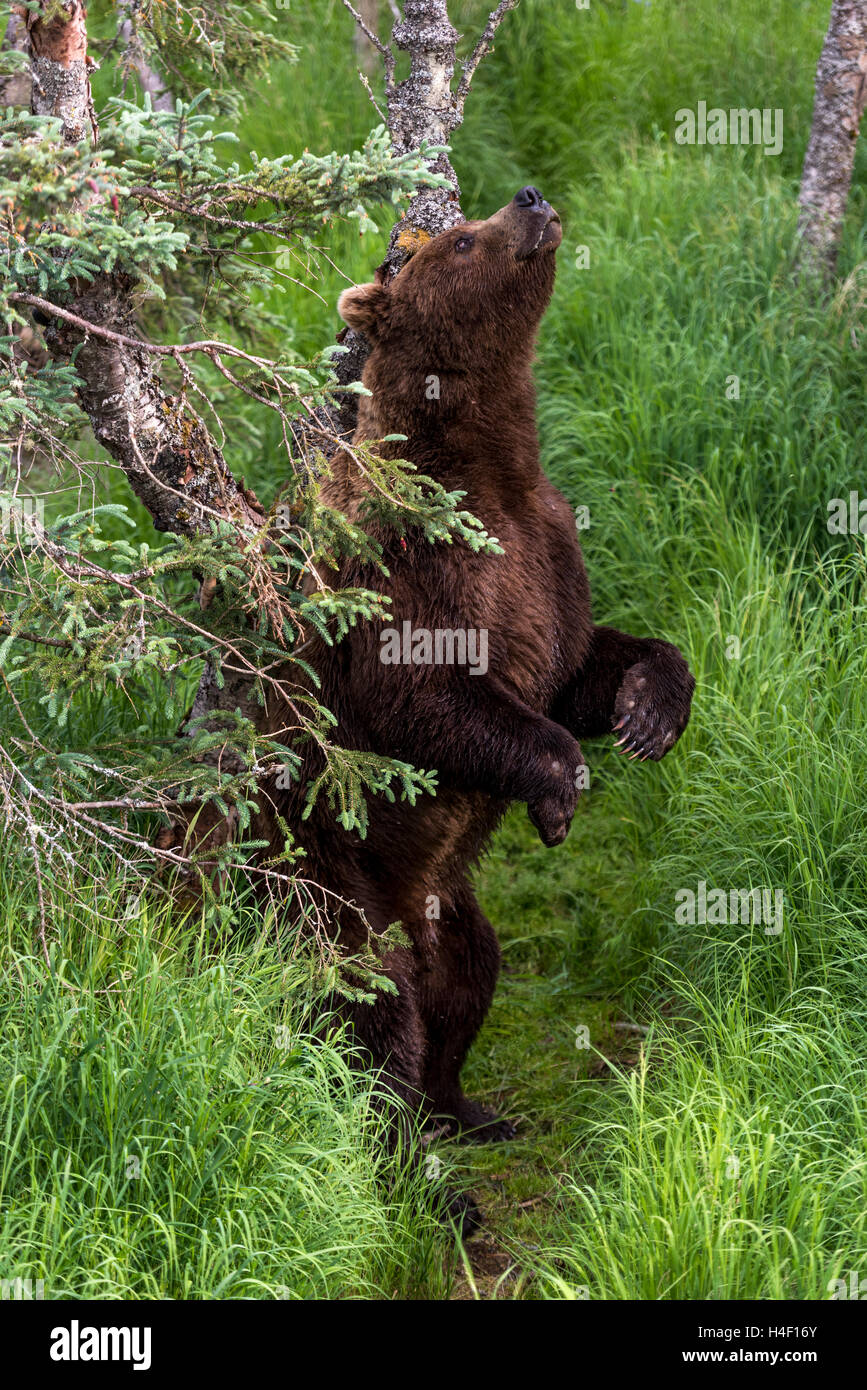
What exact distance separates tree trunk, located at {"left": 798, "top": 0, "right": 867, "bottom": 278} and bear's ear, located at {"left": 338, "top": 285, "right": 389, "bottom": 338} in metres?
3.30

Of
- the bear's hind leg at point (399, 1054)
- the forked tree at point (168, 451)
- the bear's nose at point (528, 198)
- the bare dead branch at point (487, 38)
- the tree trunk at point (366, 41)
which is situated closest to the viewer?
the forked tree at point (168, 451)

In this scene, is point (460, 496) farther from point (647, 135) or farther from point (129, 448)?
point (647, 135)

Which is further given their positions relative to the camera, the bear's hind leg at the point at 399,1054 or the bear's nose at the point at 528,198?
the bear's hind leg at the point at 399,1054

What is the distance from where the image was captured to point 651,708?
430cm

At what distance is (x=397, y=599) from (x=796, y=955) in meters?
1.51

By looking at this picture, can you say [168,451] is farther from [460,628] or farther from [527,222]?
[527,222]

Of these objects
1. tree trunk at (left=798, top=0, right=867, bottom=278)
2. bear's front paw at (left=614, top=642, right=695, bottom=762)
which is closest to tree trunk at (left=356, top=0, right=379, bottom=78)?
tree trunk at (left=798, top=0, right=867, bottom=278)

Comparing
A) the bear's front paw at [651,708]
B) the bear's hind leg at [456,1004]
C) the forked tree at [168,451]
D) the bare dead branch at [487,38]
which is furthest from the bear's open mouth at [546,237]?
the bear's hind leg at [456,1004]

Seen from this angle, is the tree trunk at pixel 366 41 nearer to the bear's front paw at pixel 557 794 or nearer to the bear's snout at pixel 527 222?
the bear's snout at pixel 527 222

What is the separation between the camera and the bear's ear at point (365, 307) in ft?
13.3

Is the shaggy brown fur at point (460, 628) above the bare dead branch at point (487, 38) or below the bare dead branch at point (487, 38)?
below

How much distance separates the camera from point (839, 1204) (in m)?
3.00

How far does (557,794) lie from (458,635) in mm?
530
